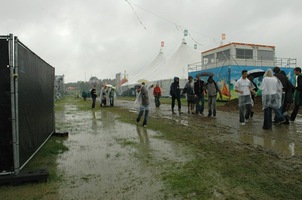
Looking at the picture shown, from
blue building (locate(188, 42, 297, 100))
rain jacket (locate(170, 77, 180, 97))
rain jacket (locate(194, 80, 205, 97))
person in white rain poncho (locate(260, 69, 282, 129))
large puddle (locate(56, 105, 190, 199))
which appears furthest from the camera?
blue building (locate(188, 42, 297, 100))

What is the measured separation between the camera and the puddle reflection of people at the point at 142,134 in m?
6.77

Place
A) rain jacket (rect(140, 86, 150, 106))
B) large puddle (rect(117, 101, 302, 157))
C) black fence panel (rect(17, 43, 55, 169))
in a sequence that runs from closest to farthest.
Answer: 1. black fence panel (rect(17, 43, 55, 169))
2. large puddle (rect(117, 101, 302, 157))
3. rain jacket (rect(140, 86, 150, 106))

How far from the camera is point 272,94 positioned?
8227mm

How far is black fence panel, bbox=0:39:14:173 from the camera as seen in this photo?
370 centimetres

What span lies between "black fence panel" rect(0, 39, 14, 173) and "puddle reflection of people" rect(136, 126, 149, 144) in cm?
333

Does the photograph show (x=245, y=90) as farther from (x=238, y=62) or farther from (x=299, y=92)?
(x=238, y=62)

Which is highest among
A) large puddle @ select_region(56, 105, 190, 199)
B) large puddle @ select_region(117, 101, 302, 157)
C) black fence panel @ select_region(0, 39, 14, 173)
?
black fence panel @ select_region(0, 39, 14, 173)

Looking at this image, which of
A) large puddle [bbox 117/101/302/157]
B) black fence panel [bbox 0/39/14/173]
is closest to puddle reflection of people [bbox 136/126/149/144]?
large puddle [bbox 117/101/302/157]

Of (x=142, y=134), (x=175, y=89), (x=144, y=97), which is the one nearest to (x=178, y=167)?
(x=142, y=134)

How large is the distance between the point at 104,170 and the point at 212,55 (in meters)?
22.2

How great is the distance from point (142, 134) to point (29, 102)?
3771 mm

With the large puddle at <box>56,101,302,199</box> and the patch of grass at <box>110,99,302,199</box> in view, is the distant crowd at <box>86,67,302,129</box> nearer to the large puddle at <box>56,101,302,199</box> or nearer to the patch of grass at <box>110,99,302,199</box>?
the large puddle at <box>56,101,302,199</box>

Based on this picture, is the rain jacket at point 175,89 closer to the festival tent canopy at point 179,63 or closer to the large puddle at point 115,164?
the large puddle at point 115,164

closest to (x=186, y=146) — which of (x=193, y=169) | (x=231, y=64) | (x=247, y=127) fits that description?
(x=193, y=169)
